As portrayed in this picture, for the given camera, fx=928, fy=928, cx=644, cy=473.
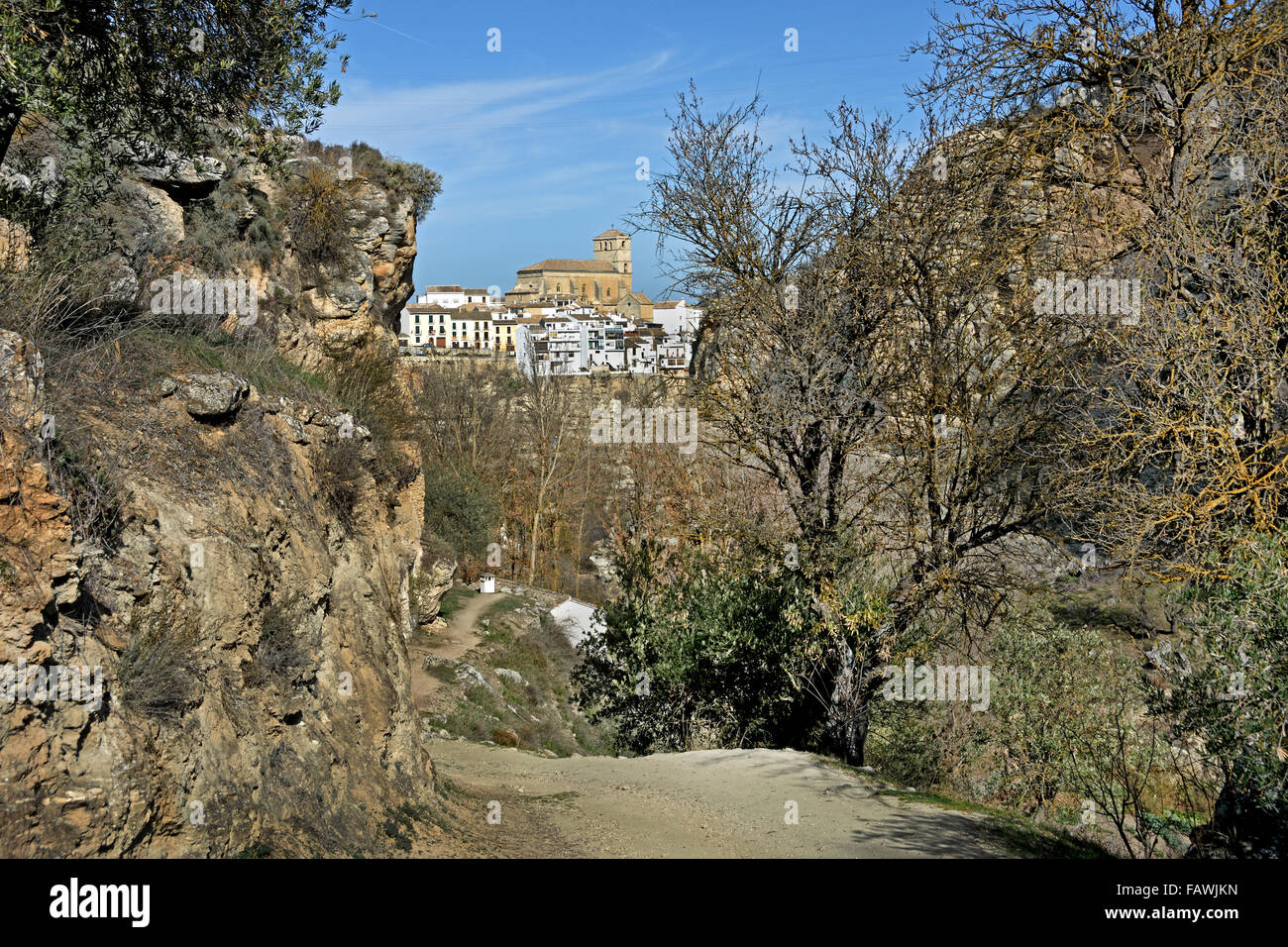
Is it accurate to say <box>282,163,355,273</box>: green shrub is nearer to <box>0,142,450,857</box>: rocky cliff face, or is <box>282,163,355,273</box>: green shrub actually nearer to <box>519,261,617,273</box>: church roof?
<box>0,142,450,857</box>: rocky cliff face

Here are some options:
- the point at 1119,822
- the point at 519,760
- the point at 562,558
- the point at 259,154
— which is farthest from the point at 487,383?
the point at 1119,822

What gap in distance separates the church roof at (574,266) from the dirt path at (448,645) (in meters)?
139

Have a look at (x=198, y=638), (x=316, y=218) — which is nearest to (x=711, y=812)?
(x=198, y=638)

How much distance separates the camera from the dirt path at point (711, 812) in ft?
27.2

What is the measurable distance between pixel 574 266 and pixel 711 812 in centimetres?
16204

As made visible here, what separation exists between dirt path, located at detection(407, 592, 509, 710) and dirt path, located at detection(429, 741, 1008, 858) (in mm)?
6102

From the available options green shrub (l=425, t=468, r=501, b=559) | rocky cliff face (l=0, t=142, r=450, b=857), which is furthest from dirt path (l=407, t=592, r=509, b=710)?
rocky cliff face (l=0, t=142, r=450, b=857)

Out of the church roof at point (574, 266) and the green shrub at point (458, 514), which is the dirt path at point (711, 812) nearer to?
the green shrub at point (458, 514)

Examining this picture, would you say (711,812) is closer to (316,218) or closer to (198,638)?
(198,638)

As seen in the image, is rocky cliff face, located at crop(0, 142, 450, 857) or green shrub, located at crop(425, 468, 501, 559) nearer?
rocky cliff face, located at crop(0, 142, 450, 857)

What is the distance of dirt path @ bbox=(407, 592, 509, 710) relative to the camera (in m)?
19.2

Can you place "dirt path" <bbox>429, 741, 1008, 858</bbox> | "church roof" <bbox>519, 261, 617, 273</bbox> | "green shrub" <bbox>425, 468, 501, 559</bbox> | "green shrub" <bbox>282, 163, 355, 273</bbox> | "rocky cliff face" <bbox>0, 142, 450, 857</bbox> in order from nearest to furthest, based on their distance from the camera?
"rocky cliff face" <bbox>0, 142, 450, 857</bbox> < "dirt path" <bbox>429, 741, 1008, 858</bbox> < "green shrub" <bbox>282, 163, 355, 273</bbox> < "green shrub" <bbox>425, 468, 501, 559</bbox> < "church roof" <bbox>519, 261, 617, 273</bbox>

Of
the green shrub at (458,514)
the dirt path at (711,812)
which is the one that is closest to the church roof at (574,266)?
the green shrub at (458,514)
